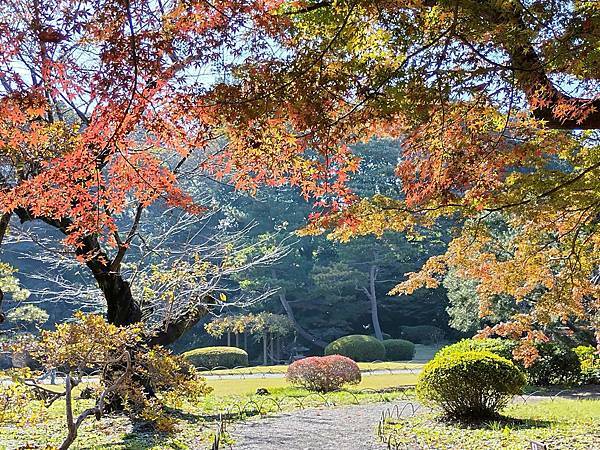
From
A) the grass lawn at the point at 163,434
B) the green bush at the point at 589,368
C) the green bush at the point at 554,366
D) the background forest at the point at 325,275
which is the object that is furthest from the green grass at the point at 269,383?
the background forest at the point at 325,275

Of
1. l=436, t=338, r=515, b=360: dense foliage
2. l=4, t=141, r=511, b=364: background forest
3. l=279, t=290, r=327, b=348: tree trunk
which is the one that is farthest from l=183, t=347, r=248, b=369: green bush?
l=436, t=338, r=515, b=360: dense foliage

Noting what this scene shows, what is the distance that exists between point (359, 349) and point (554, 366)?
11172mm

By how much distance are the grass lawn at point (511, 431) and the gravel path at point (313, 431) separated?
387 millimetres

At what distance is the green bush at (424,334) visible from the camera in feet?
96.3

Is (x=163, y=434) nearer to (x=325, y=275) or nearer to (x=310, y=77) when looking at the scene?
(x=310, y=77)

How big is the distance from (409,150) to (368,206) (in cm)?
129

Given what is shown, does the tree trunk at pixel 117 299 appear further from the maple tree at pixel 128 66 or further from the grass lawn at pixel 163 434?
the maple tree at pixel 128 66

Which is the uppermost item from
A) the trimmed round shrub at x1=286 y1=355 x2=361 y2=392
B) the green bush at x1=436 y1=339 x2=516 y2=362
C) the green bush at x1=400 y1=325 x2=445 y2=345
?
the green bush at x1=400 y1=325 x2=445 y2=345

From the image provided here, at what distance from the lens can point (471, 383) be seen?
7633 millimetres

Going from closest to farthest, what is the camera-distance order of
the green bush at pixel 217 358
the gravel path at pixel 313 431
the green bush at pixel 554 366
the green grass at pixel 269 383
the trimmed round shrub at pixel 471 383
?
the gravel path at pixel 313 431
the trimmed round shrub at pixel 471 383
the green bush at pixel 554 366
the green grass at pixel 269 383
the green bush at pixel 217 358

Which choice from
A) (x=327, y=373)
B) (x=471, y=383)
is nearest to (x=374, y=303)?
(x=327, y=373)

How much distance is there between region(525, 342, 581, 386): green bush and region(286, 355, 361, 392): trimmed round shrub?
391 cm

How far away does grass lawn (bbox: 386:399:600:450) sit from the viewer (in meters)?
6.29

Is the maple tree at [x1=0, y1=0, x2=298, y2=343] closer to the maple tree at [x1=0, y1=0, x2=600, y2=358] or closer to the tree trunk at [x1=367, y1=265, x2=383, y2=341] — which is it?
the maple tree at [x1=0, y1=0, x2=600, y2=358]
